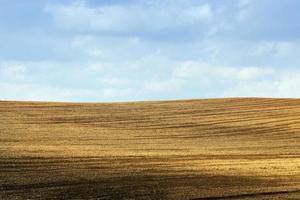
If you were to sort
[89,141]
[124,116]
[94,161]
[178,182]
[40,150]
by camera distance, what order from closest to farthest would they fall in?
1. [178,182]
2. [94,161]
3. [40,150]
4. [89,141]
5. [124,116]

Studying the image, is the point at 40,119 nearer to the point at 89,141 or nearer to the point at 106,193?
the point at 89,141

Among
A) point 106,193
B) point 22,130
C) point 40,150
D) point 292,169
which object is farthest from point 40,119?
point 106,193

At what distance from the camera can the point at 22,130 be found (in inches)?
1247

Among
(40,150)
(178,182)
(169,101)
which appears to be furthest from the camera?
(169,101)

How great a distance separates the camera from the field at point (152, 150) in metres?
19.0

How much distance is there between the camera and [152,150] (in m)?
27.5

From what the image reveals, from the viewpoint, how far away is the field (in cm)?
1898

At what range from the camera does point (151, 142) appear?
30594 mm

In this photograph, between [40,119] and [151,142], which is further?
[40,119]

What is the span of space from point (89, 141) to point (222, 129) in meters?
8.08

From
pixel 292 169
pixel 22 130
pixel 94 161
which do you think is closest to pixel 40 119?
pixel 22 130

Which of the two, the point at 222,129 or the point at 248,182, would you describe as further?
the point at 222,129

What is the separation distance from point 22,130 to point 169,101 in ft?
50.8

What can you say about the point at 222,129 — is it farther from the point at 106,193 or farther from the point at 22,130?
the point at 106,193
